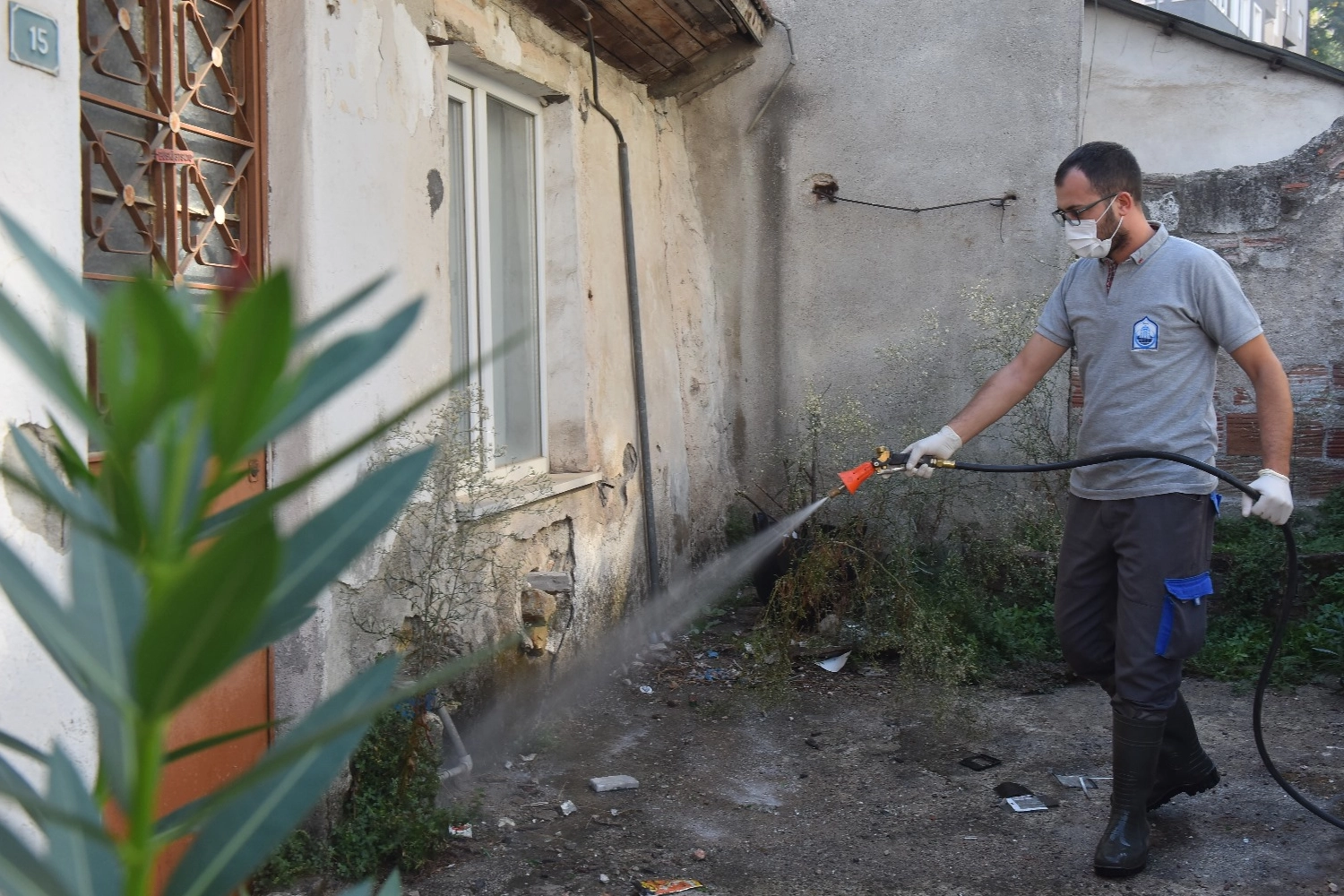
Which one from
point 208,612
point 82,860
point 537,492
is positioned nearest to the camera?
point 208,612

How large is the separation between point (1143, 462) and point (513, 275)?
9.95 ft

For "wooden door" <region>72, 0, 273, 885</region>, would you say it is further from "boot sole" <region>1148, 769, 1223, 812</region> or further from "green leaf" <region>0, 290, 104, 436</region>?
"boot sole" <region>1148, 769, 1223, 812</region>

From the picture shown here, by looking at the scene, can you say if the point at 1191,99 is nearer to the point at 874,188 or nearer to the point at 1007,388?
the point at 874,188

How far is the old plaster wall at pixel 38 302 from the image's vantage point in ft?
7.95

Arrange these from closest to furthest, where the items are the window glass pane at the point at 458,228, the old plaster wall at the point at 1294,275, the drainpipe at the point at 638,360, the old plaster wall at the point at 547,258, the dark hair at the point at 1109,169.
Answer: the old plaster wall at the point at 547,258 < the dark hair at the point at 1109,169 < the window glass pane at the point at 458,228 < the drainpipe at the point at 638,360 < the old plaster wall at the point at 1294,275

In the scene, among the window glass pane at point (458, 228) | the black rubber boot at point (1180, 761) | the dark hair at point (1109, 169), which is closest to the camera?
the dark hair at point (1109, 169)

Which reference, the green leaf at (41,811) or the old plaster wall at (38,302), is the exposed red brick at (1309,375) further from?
the green leaf at (41,811)

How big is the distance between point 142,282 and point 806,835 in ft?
12.2

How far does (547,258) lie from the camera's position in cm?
562

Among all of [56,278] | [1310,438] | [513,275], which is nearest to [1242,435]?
[1310,438]

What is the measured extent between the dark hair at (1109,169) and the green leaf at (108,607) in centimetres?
358

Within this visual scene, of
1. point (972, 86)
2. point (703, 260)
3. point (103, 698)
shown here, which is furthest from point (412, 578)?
point (972, 86)

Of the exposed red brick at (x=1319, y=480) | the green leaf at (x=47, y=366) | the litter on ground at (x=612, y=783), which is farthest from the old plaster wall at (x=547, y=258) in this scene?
the exposed red brick at (x=1319, y=480)

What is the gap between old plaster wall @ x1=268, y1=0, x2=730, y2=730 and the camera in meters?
3.44
